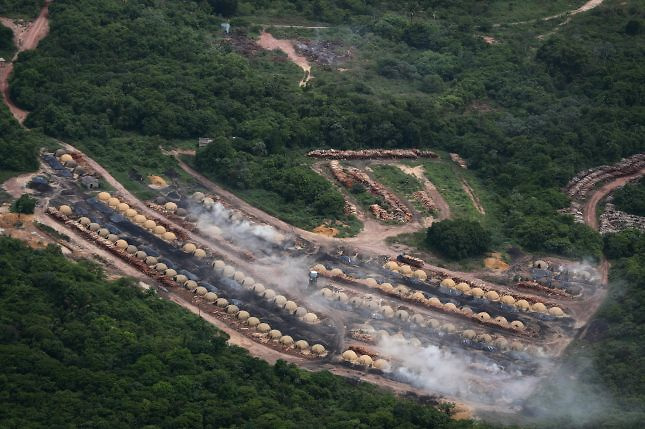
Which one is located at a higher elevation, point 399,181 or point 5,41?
point 5,41

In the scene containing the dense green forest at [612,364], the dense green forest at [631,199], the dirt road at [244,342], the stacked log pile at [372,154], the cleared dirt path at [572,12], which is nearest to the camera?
the dense green forest at [612,364]

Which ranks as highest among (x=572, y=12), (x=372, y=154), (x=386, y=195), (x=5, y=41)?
(x=572, y=12)

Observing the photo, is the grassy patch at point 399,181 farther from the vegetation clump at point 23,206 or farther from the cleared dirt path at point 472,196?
the vegetation clump at point 23,206

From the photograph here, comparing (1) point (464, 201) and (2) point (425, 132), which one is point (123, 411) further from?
(2) point (425, 132)

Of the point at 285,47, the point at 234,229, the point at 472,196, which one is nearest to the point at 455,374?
the point at 234,229

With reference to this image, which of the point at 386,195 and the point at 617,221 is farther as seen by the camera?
the point at 617,221

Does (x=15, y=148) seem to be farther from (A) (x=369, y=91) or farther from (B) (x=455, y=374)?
(B) (x=455, y=374)

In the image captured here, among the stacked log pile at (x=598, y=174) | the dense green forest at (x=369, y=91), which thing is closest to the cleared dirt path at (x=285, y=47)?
the dense green forest at (x=369, y=91)
